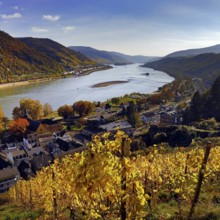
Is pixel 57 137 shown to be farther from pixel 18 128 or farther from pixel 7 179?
pixel 7 179

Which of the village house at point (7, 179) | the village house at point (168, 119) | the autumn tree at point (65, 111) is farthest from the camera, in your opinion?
the autumn tree at point (65, 111)

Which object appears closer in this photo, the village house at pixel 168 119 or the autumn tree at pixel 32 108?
the village house at pixel 168 119

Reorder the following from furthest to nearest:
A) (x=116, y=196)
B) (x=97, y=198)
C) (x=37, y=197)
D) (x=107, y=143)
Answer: (x=37, y=197)
(x=97, y=198)
(x=116, y=196)
(x=107, y=143)

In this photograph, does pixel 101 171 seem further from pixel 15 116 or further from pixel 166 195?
pixel 15 116

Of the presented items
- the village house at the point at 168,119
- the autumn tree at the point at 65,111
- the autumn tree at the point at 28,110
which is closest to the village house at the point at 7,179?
the autumn tree at the point at 28,110

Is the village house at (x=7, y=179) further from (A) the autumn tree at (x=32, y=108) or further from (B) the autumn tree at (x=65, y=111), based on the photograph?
(A) the autumn tree at (x=32, y=108)

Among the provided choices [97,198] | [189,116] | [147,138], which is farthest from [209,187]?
[189,116]

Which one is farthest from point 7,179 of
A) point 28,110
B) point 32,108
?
point 32,108

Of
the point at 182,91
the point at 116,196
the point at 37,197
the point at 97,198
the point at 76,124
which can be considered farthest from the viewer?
the point at 182,91

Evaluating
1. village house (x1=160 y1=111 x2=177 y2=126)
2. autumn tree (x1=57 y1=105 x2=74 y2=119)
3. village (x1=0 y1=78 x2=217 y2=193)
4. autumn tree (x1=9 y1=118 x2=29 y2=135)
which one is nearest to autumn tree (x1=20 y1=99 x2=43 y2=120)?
village (x1=0 y1=78 x2=217 y2=193)

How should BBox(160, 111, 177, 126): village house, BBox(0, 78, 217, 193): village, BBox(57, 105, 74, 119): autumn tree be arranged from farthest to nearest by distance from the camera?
BBox(57, 105, 74, 119): autumn tree, BBox(160, 111, 177, 126): village house, BBox(0, 78, 217, 193): village

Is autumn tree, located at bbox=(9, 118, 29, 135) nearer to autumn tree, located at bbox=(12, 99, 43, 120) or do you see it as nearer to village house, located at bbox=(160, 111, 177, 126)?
autumn tree, located at bbox=(12, 99, 43, 120)
